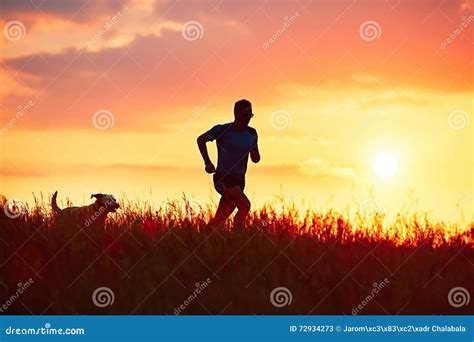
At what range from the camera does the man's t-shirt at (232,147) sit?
1070 cm

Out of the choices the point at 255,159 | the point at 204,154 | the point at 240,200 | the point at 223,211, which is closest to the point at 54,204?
the point at 204,154

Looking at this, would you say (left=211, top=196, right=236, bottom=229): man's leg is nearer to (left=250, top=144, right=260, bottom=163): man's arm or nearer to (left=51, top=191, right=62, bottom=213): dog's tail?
(left=250, top=144, right=260, bottom=163): man's arm

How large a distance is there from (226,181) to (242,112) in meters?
0.95

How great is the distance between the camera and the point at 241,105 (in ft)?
35.0

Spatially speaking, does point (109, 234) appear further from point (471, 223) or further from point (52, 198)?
point (471, 223)

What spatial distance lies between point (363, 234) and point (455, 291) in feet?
5.89

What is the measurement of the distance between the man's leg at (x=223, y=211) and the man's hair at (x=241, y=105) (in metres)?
1.23

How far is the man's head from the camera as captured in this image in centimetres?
1065

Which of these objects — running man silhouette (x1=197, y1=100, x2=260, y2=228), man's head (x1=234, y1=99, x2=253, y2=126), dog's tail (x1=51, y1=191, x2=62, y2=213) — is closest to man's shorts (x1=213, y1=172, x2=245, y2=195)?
running man silhouette (x1=197, y1=100, x2=260, y2=228)

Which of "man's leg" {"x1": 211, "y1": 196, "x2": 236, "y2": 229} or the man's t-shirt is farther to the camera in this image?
the man's t-shirt

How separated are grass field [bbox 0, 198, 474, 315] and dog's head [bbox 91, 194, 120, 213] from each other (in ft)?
2.39

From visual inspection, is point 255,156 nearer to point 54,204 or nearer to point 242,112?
point 242,112

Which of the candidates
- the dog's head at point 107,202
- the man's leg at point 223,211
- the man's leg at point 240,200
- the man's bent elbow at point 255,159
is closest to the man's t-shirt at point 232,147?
the man's bent elbow at point 255,159

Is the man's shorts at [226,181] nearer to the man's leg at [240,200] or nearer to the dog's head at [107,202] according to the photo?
the man's leg at [240,200]
